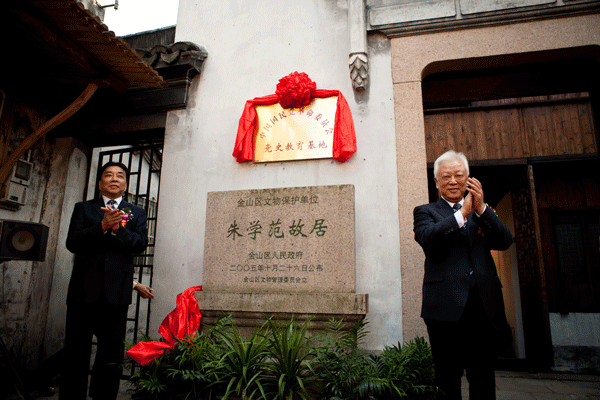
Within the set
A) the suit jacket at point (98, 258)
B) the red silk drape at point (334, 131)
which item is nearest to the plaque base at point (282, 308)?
the suit jacket at point (98, 258)

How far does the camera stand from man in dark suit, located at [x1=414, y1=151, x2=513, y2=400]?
2178 millimetres

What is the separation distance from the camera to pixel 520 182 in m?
6.07

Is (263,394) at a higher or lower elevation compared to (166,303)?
lower

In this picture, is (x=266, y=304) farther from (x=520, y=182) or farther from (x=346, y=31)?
(x=520, y=182)

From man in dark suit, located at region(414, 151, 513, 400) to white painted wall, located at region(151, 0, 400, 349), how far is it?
3.83ft

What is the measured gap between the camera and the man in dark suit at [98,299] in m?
2.88

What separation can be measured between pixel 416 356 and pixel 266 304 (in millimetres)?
1270

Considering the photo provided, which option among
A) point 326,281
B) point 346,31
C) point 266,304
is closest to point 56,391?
point 266,304

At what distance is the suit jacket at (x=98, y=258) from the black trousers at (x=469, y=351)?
2.30m

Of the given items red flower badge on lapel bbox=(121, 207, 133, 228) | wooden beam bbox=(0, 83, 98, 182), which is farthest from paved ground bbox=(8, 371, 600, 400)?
wooden beam bbox=(0, 83, 98, 182)

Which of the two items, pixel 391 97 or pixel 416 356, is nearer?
pixel 416 356

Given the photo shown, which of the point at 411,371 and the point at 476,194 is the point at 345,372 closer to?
the point at 411,371

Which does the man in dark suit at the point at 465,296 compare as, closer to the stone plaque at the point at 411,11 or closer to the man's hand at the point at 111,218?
the man's hand at the point at 111,218

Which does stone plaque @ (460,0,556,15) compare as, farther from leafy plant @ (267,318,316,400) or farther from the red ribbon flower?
leafy plant @ (267,318,316,400)
